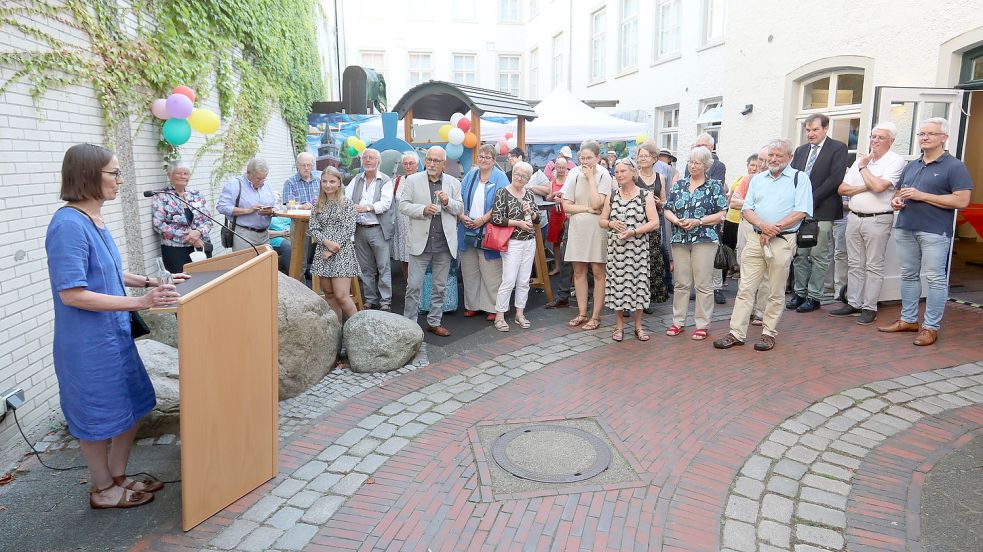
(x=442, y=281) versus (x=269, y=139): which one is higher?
(x=269, y=139)

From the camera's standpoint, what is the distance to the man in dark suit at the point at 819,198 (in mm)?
6715

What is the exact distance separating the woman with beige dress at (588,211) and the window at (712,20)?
30.1 feet

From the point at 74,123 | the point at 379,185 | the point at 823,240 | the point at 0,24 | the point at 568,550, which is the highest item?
the point at 0,24

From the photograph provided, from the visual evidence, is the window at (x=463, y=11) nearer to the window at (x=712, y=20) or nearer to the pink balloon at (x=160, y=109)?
the window at (x=712, y=20)

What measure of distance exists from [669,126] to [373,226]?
1213 cm

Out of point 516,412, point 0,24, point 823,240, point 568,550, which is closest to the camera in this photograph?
point 568,550

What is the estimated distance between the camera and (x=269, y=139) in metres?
11.1

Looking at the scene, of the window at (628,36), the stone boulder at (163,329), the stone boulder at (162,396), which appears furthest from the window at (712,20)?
the stone boulder at (162,396)

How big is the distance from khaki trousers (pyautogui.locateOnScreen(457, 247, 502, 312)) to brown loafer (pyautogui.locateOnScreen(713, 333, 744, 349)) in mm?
2389

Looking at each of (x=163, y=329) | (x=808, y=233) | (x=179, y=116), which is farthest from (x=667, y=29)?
(x=163, y=329)

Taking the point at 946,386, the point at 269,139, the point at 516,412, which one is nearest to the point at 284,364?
the point at 516,412

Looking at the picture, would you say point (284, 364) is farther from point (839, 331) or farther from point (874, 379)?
point (839, 331)

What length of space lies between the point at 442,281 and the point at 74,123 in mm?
3439

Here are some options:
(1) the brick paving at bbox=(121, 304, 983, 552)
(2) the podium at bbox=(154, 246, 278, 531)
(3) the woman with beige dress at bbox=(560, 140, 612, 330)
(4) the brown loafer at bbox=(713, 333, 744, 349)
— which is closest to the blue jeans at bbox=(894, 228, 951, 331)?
(1) the brick paving at bbox=(121, 304, 983, 552)
